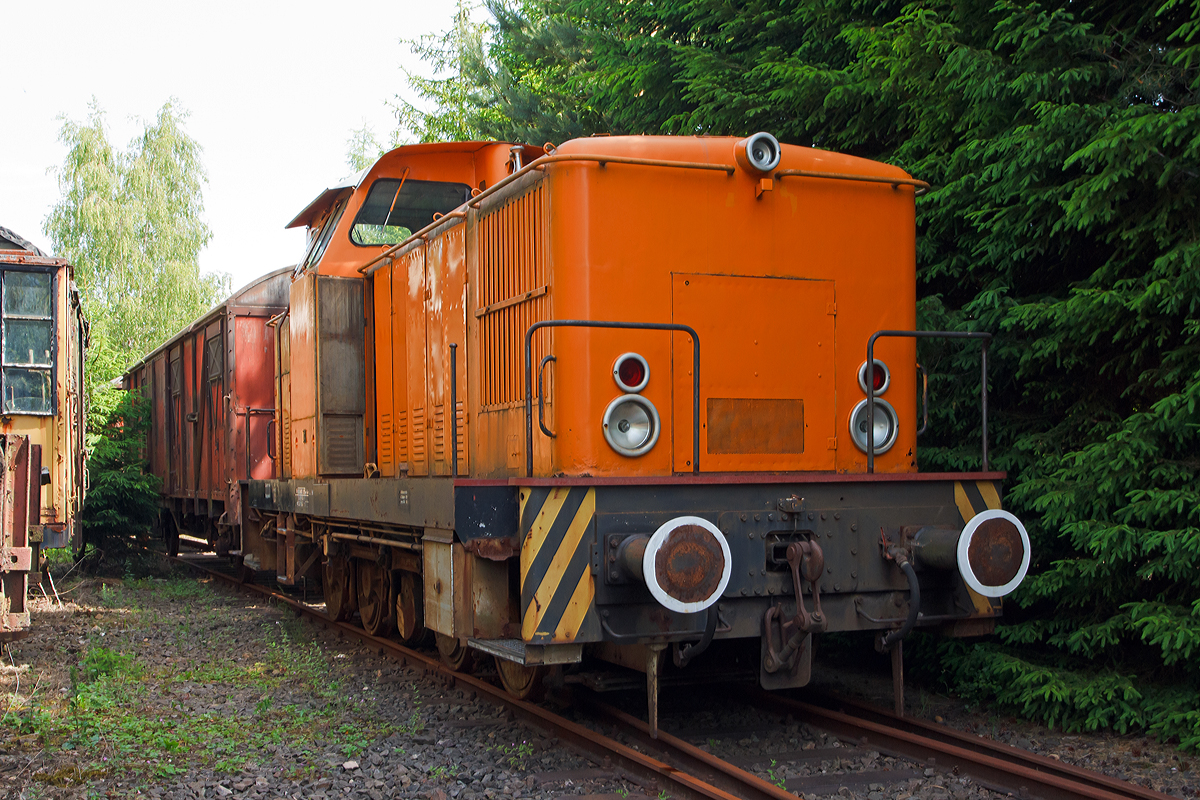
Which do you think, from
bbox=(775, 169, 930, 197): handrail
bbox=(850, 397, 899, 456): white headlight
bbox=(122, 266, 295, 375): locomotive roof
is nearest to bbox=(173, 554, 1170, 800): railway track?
bbox=(850, 397, 899, 456): white headlight

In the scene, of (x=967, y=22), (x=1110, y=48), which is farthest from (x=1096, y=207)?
(x=967, y=22)

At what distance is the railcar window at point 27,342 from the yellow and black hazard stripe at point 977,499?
24.0ft

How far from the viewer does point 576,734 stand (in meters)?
4.91

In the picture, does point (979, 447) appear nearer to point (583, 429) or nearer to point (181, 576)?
point (583, 429)

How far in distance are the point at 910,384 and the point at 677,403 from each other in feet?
4.51

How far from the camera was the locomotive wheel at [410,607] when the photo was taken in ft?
22.0

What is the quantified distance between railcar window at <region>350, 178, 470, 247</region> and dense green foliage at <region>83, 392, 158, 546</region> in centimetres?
746

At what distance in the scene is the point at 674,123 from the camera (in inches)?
338

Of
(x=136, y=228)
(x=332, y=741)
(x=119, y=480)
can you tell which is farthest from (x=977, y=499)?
(x=136, y=228)

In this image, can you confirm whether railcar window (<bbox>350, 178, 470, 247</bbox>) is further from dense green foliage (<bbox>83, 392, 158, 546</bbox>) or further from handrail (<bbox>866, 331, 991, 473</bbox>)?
dense green foliage (<bbox>83, 392, 158, 546</bbox>)

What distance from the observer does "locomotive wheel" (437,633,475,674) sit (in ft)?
20.9

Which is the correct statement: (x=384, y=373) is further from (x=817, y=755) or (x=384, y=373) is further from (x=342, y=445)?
(x=817, y=755)

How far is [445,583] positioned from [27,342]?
18.4 ft

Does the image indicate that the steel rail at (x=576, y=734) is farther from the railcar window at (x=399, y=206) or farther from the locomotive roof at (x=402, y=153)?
the locomotive roof at (x=402, y=153)
